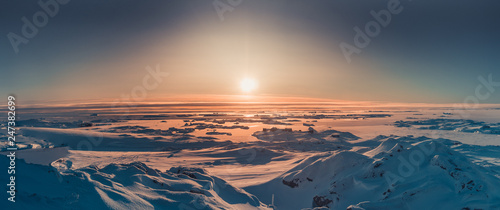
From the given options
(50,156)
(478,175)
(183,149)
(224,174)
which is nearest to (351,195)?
(478,175)

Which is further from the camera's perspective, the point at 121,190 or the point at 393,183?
the point at 393,183

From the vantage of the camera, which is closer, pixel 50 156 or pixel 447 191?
pixel 447 191

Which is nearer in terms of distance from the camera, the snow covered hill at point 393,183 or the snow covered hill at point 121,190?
the snow covered hill at point 121,190

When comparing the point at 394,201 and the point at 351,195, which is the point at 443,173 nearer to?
the point at 394,201

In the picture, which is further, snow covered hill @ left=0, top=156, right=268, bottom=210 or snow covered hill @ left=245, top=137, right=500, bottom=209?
snow covered hill @ left=245, top=137, right=500, bottom=209
